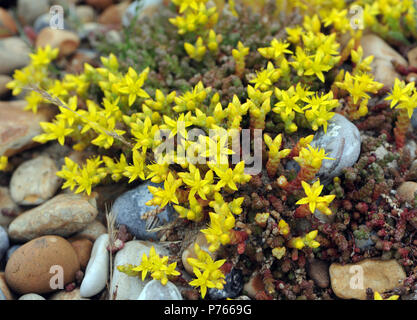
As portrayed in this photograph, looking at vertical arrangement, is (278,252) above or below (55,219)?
below

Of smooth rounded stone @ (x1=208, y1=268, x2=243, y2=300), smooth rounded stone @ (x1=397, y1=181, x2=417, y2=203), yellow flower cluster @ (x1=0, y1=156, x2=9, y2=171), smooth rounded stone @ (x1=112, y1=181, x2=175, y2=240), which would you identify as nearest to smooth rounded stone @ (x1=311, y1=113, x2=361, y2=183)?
smooth rounded stone @ (x1=397, y1=181, x2=417, y2=203)

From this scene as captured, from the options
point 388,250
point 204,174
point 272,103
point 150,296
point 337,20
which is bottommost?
point 150,296

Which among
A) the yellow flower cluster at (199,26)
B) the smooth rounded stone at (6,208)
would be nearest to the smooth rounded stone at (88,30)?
the yellow flower cluster at (199,26)

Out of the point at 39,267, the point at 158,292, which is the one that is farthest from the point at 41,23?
the point at 158,292

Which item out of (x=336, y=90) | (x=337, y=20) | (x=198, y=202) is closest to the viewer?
(x=198, y=202)

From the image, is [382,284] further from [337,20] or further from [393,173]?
[337,20]

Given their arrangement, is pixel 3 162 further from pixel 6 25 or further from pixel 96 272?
pixel 6 25

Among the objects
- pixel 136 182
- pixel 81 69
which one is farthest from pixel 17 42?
pixel 136 182
